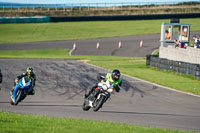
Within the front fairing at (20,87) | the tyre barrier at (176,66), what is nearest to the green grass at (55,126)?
the front fairing at (20,87)

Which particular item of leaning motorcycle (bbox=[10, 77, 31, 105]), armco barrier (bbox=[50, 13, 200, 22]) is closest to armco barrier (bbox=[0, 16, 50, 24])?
armco barrier (bbox=[50, 13, 200, 22])

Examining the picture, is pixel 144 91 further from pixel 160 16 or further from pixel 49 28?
pixel 160 16

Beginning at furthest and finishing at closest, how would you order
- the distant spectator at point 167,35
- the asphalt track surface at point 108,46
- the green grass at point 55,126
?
the asphalt track surface at point 108,46, the distant spectator at point 167,35, the green grass at point 55,126

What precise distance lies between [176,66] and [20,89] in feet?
43.8

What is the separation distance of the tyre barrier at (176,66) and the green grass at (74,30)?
85.2ft

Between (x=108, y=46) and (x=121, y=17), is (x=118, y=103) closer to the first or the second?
(x=108, y=46)

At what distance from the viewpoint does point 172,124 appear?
12.2 m

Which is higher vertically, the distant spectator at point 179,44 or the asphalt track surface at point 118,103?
the distant spectator at point 179,44

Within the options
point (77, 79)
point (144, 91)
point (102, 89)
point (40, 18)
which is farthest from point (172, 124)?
point (40, 18)

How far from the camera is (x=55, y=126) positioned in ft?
32.4

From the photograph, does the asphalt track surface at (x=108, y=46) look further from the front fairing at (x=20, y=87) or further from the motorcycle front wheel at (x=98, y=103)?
the motorcycle front wheel at (x=98, y=103)

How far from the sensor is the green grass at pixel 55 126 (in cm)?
929

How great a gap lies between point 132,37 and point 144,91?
35947mm

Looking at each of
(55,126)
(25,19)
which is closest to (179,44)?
(55,126)
